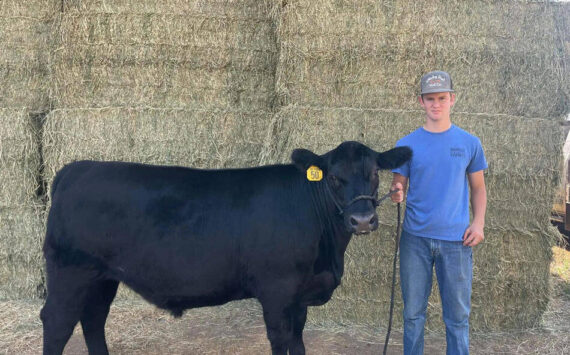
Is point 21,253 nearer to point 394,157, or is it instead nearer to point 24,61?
point 24,61

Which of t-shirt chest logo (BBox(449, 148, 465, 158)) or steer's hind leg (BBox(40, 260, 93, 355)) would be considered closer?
t-shirt chest logo (BBox(449, 148, 465, 158))

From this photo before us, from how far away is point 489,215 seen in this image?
15.3 feet

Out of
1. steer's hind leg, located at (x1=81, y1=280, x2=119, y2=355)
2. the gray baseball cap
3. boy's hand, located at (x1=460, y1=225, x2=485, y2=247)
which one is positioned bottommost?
steer's hind leg, located at (x1=81, y1=280, x2=119, y2=355)

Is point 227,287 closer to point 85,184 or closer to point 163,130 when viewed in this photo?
point 85,184

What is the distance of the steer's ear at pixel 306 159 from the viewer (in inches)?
133

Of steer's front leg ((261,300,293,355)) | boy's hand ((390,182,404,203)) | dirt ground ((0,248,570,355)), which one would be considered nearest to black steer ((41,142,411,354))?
steer's front leg ((261,300,293,355))

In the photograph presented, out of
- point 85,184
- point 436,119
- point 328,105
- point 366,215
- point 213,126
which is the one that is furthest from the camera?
point 213,126

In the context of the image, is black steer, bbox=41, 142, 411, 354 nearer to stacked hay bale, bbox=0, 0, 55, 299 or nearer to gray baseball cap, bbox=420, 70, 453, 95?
gray baseball cap, bbox=420, 70, 453, 95

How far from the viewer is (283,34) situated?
182 inches

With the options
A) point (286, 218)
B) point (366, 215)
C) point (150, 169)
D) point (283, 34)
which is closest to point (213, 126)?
point (283, 34)

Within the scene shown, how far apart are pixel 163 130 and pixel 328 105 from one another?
1691mm

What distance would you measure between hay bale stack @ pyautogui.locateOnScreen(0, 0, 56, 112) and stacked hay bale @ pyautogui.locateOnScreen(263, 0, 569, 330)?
2562mm

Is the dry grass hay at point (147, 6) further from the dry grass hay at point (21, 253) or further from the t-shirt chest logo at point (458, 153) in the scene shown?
the t-shirt chest logo at point (458, 153)

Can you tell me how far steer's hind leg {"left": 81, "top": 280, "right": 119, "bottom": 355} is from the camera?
3715 millimetres
